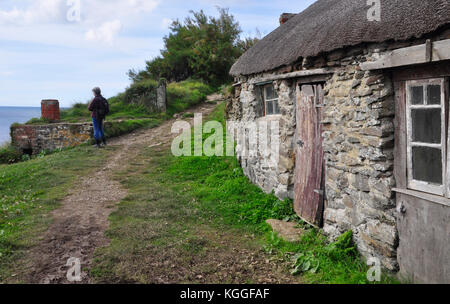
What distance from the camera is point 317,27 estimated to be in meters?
5.79

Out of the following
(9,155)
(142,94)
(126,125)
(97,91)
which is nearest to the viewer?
(97,91)

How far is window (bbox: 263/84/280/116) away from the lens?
25.4ft

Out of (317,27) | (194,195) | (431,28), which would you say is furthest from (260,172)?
(431,28)

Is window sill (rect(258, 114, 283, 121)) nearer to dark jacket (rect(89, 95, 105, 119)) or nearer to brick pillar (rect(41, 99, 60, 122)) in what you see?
dark jacket (rect(89, 95, 105, 119))

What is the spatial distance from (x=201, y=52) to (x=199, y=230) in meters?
18.9

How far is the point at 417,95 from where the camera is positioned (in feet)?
13.3

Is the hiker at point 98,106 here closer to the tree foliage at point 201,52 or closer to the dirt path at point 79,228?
the dirt path at point 79,228

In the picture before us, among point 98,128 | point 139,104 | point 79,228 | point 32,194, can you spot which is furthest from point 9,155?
point 79,228

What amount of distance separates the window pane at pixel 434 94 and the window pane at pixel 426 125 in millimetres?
98

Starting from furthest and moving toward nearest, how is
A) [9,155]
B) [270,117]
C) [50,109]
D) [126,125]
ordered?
1. [50,109]
2. [126,125]
3. [9,155]
4. [270,117]

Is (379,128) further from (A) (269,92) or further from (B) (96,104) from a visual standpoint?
(B) (96,104)

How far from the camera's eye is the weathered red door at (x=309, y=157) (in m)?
5.89
